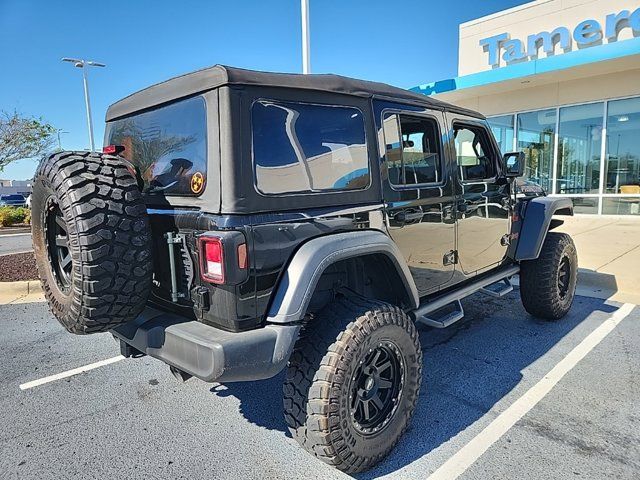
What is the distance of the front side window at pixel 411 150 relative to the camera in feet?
9.18

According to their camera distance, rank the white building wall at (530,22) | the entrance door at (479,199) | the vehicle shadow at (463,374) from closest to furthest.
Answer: the vehicle shadow at (463,374)
the entrance door at (479,199)
the white building wall at (530,22)

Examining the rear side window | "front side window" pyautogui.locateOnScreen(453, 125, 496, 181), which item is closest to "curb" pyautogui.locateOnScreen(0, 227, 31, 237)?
"front side window" pyautogui.locateOnScreen(453, 125, 496, 181)

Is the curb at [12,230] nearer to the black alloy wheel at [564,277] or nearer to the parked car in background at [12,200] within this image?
the black alloy wheel at [564,277]

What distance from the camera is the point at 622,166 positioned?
453 inches

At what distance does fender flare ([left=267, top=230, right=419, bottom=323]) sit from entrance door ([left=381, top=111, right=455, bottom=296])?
506 millimetres

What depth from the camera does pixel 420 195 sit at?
297 centimetres

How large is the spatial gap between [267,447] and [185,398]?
2.80 feet

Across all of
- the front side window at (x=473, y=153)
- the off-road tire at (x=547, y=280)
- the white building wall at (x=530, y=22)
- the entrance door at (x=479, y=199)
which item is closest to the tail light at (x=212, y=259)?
the entrance door at (x=479, y=199)

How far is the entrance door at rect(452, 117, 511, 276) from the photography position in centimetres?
346

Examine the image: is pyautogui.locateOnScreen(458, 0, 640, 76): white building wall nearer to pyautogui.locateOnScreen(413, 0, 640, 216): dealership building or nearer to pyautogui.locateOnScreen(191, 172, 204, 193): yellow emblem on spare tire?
pyautogui.locateOnScreen(413, 0, 640, 216): dealership building

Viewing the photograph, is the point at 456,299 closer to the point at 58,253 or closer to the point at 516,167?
the point at 516,167

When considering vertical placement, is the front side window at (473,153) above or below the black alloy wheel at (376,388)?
above

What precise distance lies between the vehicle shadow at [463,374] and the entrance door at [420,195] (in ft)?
2.43

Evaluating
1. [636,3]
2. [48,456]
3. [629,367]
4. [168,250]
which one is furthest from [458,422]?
[636,3]
